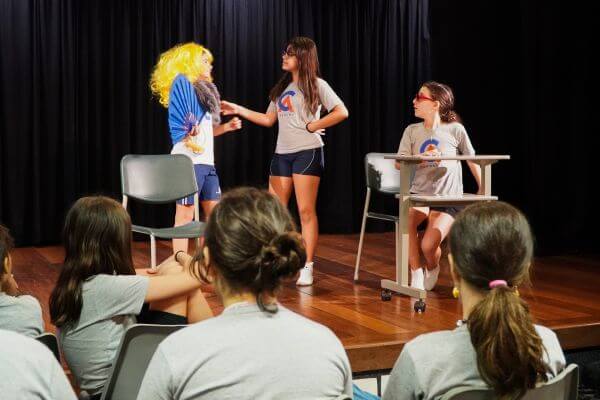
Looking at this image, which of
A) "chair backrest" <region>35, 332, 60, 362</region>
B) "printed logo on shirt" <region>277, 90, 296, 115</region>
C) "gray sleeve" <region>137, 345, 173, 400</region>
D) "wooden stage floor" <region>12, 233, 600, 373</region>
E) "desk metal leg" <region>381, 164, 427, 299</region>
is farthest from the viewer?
"printed logo on shirt" <region>277, 90, 296, 115</region>

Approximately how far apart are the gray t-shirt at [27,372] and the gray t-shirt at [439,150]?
3.44 meters

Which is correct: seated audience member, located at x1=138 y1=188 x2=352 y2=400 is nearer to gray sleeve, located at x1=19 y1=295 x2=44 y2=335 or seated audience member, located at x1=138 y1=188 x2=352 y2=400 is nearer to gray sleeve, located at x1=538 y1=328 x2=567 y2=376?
gray sleeve, located at x1=538 y1=328 x2=567 y2=376

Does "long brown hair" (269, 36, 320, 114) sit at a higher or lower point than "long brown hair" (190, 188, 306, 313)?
higher

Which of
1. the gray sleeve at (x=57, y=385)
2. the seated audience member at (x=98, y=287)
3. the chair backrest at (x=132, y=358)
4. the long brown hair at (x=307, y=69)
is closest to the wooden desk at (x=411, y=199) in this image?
the long brown hair at (x=307, y=69)

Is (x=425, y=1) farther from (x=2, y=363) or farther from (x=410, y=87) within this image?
(x=2, y=363)

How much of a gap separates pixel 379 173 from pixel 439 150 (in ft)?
2.03

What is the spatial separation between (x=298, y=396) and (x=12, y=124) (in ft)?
18.7

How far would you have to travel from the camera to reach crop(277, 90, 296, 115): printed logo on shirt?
198 inches

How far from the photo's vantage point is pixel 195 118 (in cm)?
517

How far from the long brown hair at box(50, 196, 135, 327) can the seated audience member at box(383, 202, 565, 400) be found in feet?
3.37

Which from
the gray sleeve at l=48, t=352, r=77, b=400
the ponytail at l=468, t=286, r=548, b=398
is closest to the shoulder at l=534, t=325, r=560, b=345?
the ponytail at l=468, t=286, r=548, b=398

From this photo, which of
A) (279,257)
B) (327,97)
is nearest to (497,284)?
(279,257)

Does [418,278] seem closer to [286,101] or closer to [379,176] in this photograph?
[379,176]

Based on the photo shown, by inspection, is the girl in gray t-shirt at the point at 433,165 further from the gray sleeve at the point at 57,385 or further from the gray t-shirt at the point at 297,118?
the gray sleeve at the point at 57,385
